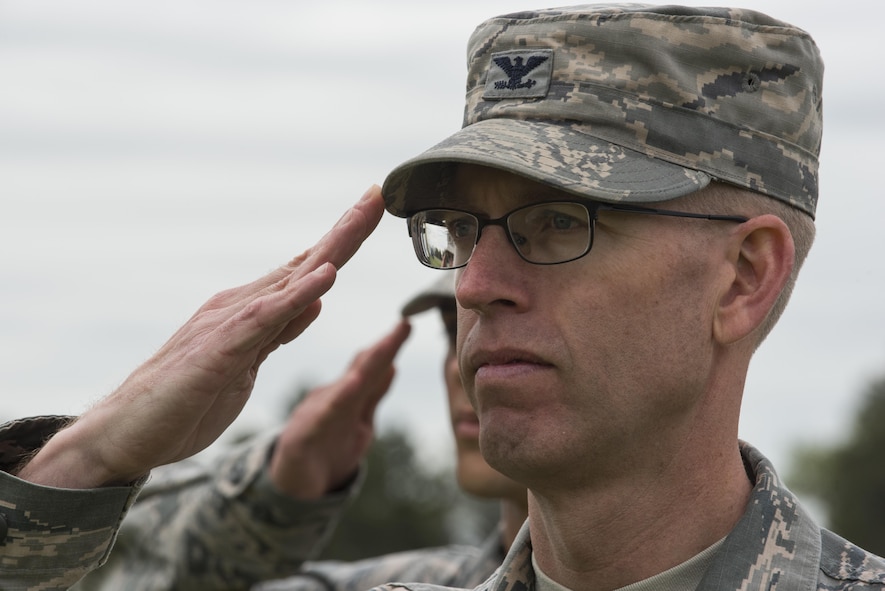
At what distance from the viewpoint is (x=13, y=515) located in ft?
12.3

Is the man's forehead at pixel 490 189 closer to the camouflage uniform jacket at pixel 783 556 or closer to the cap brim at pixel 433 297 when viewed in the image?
the camouflage uniform jacket at pixel 783 556

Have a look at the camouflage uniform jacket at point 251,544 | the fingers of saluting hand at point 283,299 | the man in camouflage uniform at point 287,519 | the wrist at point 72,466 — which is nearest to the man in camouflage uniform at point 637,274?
the fingers of saluting hand at point 283,299

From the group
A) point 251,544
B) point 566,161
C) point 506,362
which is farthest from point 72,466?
point 251,544

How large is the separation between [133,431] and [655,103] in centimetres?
167

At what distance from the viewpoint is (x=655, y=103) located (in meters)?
3.48

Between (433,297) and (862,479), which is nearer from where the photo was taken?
(433,297)

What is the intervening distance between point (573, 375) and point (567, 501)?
36cm

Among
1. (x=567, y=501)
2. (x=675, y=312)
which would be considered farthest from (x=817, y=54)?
(x=567, y=501)

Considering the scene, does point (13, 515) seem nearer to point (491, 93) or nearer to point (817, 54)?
point (491, 93)

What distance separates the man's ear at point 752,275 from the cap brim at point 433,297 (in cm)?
344

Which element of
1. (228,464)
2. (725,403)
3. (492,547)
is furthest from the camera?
(228,464)

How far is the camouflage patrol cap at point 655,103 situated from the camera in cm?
343

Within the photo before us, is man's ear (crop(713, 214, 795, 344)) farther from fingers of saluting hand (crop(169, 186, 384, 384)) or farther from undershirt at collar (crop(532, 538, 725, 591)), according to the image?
fingers of saluting hand (crop(169, 186, 384, 384))

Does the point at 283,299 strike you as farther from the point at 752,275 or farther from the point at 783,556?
the point at 783,556
